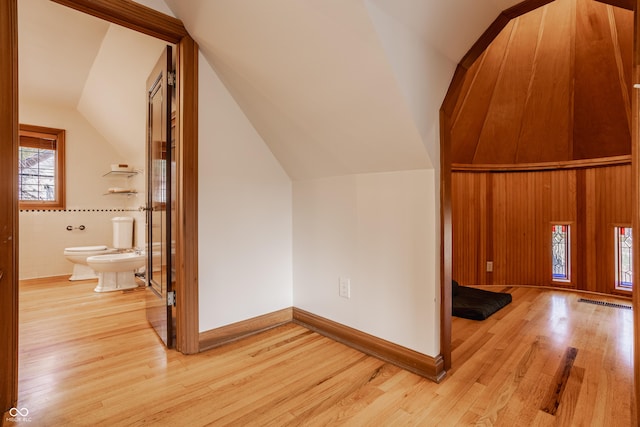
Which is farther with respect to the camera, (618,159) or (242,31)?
(618,159)

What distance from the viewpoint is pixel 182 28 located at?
196 centimetres

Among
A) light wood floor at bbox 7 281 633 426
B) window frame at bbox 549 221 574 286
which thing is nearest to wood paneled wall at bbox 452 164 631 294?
window frame at bbox 549 221 574 286

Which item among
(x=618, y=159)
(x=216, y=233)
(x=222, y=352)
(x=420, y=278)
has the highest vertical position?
(x=618, y=159)

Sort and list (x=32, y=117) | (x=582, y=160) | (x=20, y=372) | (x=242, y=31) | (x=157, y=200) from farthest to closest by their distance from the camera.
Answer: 1. (x=32, y=117)
2. (x=582, y=160)
3. (x=157, y=200)
4. (x=20, y=372)
5. (x=242, y=31)

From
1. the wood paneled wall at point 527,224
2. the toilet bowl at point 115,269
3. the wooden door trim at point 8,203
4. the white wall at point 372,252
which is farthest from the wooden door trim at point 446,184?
the toilet bowl at point 115,269

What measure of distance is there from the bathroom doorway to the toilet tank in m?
2.81

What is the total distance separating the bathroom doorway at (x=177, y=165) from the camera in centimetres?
138

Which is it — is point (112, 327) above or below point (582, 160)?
below

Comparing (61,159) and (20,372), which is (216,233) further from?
(61,159)

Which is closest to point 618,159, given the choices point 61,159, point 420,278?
point 420,278

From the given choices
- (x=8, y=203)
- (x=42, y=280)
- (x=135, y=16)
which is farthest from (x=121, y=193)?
(x=8, y=203)

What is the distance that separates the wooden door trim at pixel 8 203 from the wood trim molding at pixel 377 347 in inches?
65.7

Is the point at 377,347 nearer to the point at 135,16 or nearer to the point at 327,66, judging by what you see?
the point at 327,66

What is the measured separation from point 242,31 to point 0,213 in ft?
4.59
